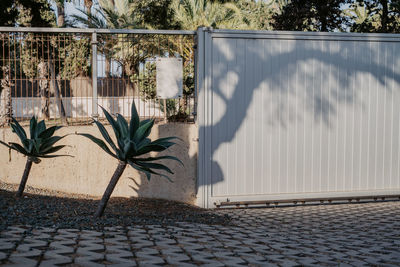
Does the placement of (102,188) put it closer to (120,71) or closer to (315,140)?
(120,71)

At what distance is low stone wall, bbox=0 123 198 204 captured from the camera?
7.50 m

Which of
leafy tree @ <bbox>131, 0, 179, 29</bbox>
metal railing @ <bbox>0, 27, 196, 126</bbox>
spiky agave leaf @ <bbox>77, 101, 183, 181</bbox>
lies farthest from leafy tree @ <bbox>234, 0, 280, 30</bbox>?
spiky agave leaf @ <bbox>77, 101, 183, 181</bbox>

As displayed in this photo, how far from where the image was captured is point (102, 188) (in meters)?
7.60

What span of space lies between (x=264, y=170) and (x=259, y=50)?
191 centimetres

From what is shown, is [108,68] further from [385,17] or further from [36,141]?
[385,17]

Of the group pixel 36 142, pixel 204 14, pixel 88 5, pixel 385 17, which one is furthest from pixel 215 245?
pixel 88 5

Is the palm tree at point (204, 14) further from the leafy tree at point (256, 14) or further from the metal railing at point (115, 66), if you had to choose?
the metal railing at point (115, 66)

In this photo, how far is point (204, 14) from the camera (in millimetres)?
23766

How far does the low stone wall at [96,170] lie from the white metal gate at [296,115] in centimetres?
30

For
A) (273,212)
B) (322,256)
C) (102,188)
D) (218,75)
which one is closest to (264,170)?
(273,212)

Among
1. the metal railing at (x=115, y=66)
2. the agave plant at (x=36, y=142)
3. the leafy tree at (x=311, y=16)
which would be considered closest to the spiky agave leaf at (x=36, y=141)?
the agave plant at (x=36, y=142)

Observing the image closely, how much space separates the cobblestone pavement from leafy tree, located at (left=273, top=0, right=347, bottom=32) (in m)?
13.8

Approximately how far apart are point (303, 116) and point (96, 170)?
136 inches

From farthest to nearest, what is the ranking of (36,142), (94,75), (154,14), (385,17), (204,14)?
1. (154,14)
2. (204,14)
3. (385,17)
4. (94,75)
5. (36,142)
